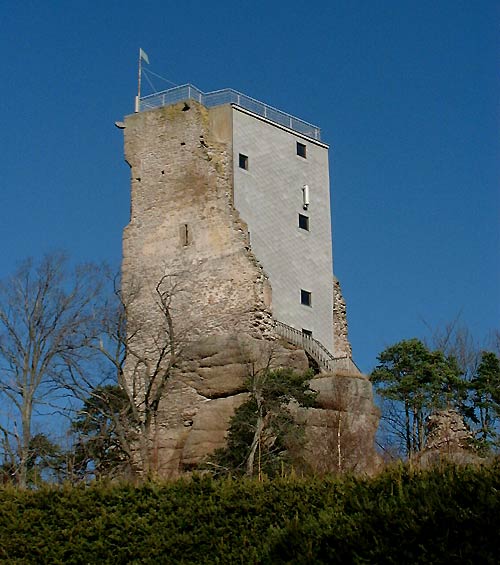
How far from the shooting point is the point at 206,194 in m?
36.0

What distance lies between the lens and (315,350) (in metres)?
35.7

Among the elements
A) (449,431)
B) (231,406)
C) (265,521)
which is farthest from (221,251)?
(265,521)

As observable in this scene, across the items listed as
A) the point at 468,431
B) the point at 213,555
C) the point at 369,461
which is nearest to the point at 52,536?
the point at 213,555

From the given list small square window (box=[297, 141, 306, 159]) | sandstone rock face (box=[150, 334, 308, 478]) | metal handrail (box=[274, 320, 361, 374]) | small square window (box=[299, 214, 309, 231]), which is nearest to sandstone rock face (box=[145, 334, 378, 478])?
sandstone rock face (box=[150, 334, 308, 478])

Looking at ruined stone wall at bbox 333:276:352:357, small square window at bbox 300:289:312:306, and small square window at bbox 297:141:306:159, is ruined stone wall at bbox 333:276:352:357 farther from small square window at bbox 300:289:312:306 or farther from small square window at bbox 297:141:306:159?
small square window at bbox 297:141:306:159

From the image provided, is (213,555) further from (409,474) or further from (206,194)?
(206,194)

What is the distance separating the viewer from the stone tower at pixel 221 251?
34.2 m

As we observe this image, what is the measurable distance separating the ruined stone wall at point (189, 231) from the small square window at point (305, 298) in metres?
2.48

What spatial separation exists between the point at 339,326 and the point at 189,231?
6307 mm

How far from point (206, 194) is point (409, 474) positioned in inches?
891

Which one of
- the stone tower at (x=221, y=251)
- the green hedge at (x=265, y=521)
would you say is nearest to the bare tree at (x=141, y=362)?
the stone tower at (x=221, y=251)

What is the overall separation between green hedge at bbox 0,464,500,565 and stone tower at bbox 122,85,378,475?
16.0 meters

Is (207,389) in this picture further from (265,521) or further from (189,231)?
Answer: (265,521)

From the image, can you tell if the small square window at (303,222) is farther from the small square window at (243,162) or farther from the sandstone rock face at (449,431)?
the sandstone rock face at (449,431)
